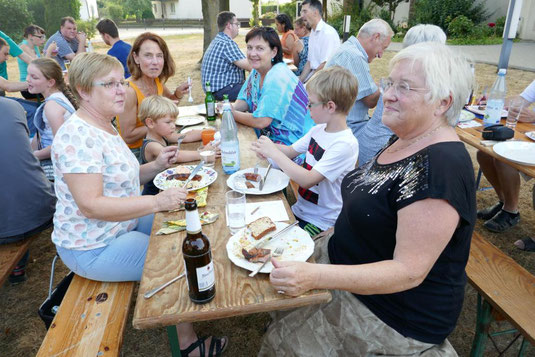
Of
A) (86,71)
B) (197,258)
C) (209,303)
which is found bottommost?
(209,303)

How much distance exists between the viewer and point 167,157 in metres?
2.62

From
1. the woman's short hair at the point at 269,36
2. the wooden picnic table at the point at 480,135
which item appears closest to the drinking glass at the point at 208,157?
the woman's short hair at the point at 269,36

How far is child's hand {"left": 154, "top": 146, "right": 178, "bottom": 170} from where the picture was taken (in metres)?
2.61

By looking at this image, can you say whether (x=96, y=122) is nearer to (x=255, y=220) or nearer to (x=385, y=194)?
(x=255, y=220)

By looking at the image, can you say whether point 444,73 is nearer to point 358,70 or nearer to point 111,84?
point 111,84

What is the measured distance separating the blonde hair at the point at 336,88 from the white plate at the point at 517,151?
125 cm

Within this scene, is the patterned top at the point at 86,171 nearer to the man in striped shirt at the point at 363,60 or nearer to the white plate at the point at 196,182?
the white plate at the point at 196,182

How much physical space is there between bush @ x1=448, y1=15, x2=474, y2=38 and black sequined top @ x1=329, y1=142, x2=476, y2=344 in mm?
19749

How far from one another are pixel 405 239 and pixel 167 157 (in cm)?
184

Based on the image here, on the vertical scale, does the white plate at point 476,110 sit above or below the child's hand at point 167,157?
above

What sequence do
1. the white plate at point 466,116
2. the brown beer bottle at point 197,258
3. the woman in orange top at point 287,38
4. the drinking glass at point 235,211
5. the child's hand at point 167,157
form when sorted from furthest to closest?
the woman in orange top at point 287,38
the white plate at point 466,116
the child's hand at point 167,157
the drinking glass at point 235,211
the brown beer bottle at point 197,258

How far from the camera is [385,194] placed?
1.52m

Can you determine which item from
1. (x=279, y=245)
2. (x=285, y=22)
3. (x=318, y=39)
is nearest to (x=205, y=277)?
(x=279, y=245)

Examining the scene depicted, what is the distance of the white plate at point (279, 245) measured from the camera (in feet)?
5.10
